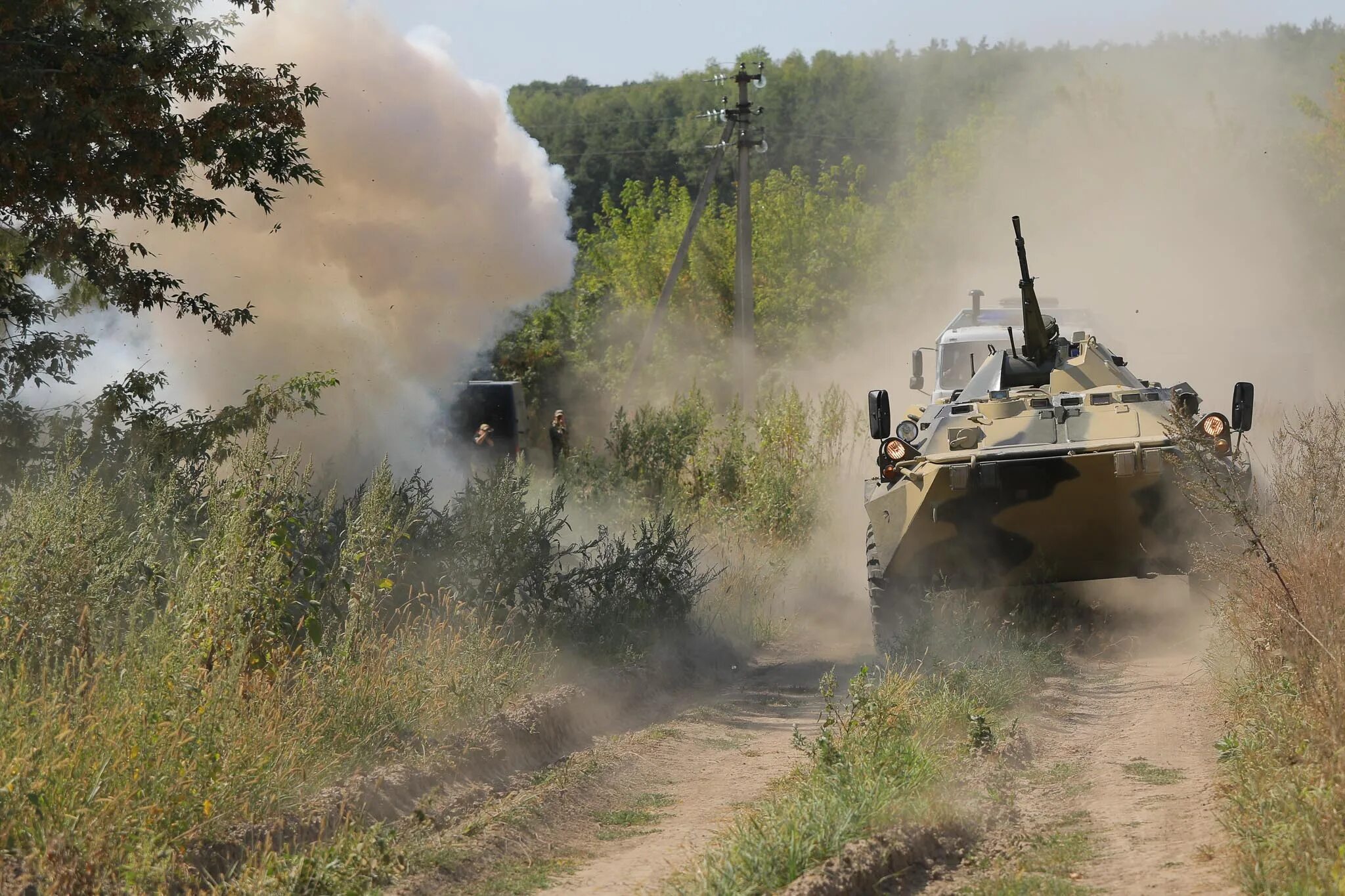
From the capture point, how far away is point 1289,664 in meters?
7.17

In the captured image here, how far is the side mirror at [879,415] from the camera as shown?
10.9m

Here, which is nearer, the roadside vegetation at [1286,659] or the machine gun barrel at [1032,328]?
the roadside vegetation at [1286,659]

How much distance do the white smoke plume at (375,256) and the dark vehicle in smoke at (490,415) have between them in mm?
774

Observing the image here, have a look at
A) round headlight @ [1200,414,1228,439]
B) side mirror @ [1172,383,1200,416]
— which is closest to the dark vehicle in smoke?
side mirror @ [1172,383,1200,416]

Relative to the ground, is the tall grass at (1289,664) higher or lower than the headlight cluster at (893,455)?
lower

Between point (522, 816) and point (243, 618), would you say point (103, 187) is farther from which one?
point (522, 816)

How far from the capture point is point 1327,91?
133 feet

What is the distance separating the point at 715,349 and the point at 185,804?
125ft

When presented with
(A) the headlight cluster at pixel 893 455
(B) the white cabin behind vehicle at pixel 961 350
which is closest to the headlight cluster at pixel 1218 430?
(A) the headlight cluster at pixel 893 455

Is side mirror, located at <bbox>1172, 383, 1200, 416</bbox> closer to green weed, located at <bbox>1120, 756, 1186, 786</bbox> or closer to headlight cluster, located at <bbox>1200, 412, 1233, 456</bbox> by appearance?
headlight cluster, located at <bbox>1200, 412, 1233, 456</bbox>

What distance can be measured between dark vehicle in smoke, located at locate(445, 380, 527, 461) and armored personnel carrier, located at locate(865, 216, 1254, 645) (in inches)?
398

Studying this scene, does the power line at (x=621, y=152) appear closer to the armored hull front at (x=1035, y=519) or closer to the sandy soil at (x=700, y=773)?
the armored hull front at (x=1035, y=519)

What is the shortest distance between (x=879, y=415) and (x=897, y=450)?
44cm

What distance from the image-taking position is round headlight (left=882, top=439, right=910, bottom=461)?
10.5m
